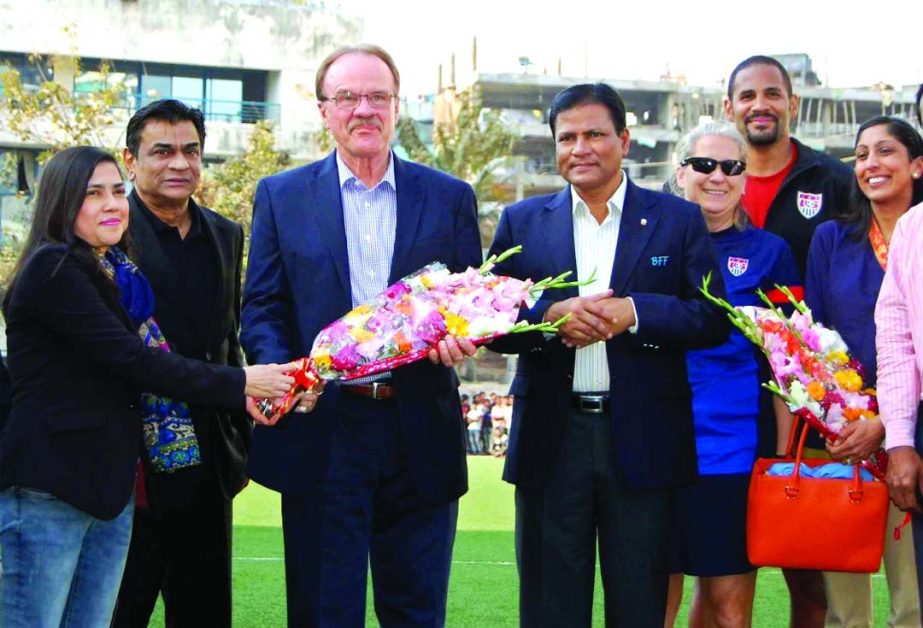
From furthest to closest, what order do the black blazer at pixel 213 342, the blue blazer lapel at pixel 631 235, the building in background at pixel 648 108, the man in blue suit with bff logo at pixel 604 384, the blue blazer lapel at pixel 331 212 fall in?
the building in background at pixel 648 108 < the black blazer at pixel 213 342 < the blue blazer lapel at pixel 631 235 < the man in blue suit with bff logo at pixel 604 384 < the blue blazer lapel at pixel 331 212

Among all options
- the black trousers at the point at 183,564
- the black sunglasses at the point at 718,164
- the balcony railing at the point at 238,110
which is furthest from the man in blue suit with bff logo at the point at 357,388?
the balcony railing at the point at 238,110

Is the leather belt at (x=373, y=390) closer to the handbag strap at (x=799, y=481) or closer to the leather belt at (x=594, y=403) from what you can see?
the leather belt at (x=594, y=403)

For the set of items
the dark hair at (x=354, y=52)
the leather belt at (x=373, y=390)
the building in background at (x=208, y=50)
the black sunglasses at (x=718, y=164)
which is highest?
the building in background at (x=208, y=50)

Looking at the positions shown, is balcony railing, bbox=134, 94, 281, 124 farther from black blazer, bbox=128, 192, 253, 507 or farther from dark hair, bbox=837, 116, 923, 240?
dark hair, bbox=837, 116, 923, 240

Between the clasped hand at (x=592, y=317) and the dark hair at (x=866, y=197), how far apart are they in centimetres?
145

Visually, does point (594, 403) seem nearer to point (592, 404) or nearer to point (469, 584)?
point (592, 404)

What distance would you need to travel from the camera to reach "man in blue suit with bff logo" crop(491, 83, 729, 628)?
4.79 m

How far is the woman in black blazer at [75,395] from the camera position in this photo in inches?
169

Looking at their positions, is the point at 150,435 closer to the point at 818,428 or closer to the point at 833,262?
the point at 818,428

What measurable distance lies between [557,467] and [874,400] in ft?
4.27

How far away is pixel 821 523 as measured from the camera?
502 centimetres

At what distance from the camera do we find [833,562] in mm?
5020

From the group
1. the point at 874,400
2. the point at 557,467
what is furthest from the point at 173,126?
the point at 874,400

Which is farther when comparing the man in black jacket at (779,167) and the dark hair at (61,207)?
the man in black jacket at (779,167)
